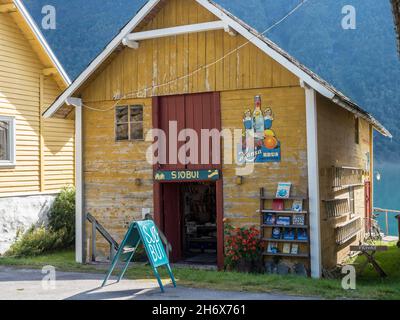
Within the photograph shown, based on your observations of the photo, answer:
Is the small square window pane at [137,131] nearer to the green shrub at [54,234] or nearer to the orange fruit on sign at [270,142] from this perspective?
the orange fruit on sign at [270,142]

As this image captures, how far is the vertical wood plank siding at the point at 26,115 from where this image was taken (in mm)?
19234

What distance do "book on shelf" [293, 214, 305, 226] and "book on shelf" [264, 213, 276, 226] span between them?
518mm

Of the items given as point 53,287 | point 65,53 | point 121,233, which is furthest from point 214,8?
point 65,53

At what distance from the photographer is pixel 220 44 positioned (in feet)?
50.2

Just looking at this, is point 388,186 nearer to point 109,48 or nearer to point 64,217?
point 64,217

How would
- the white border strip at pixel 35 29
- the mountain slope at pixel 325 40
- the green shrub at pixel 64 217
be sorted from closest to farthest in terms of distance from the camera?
the white border strip at pixel 35 29 < the green shrub at pixel 64 217 < the mountain slope at pixel 325 40

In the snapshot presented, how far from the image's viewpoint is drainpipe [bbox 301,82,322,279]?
14.2 metres

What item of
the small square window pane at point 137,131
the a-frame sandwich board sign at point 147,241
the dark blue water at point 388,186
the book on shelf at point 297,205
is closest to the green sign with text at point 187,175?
the small square window pane at point 137,131

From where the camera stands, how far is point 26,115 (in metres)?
20.2

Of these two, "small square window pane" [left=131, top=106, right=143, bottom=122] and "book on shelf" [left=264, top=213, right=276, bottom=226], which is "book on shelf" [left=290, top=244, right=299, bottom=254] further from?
"small square window pane" [left=131, top=106, right=143, bottom=122]

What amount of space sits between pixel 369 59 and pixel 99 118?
201ft

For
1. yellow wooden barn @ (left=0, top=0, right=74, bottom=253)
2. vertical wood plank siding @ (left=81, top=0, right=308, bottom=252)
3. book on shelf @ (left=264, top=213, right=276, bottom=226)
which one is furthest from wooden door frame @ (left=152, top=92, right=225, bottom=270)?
yellow wooden barn @ (left=0, top=0, right=74, bottom=253)

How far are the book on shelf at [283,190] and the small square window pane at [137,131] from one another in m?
4.12
